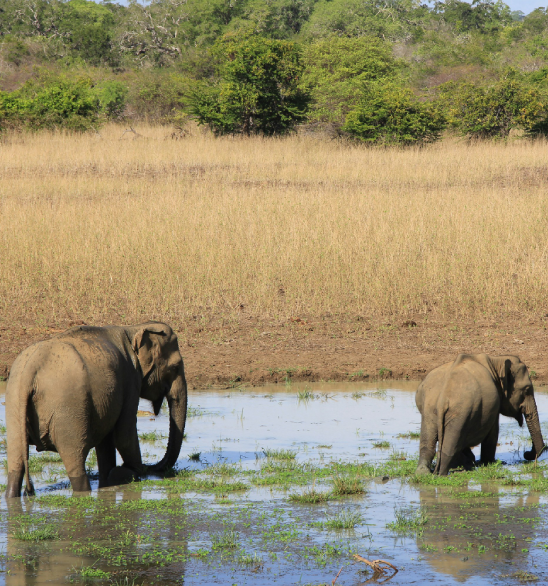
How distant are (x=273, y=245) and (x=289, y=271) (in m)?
1.04

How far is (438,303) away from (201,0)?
45.7 m

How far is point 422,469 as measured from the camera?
6258 millimetres

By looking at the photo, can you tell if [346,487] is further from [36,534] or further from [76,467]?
[36,534]

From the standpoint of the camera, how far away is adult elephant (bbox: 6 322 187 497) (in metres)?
5.47

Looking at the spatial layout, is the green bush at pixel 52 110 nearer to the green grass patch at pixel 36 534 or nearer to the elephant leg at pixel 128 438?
the elephant leg at pixel 128 438

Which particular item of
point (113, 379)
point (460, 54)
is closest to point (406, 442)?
point (113, 379)

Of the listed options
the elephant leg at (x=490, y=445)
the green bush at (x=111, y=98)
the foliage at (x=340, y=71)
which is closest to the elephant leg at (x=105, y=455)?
the elephant leg at (x=490, y=445)

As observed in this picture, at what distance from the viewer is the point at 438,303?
12.6 metres

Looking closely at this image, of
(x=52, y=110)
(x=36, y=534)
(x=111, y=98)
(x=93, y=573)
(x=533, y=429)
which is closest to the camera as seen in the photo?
(x=93, y=573)

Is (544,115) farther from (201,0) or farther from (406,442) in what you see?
(201,0)

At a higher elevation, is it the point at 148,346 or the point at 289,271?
the point at 148,346

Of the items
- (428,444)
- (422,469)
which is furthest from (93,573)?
(428,444)

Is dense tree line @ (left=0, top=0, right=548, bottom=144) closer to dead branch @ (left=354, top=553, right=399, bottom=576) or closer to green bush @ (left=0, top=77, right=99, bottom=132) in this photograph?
green bush @ (left=0, top=77, right=99, bottom=132)

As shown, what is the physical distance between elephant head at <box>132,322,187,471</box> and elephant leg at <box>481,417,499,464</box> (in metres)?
2.38
